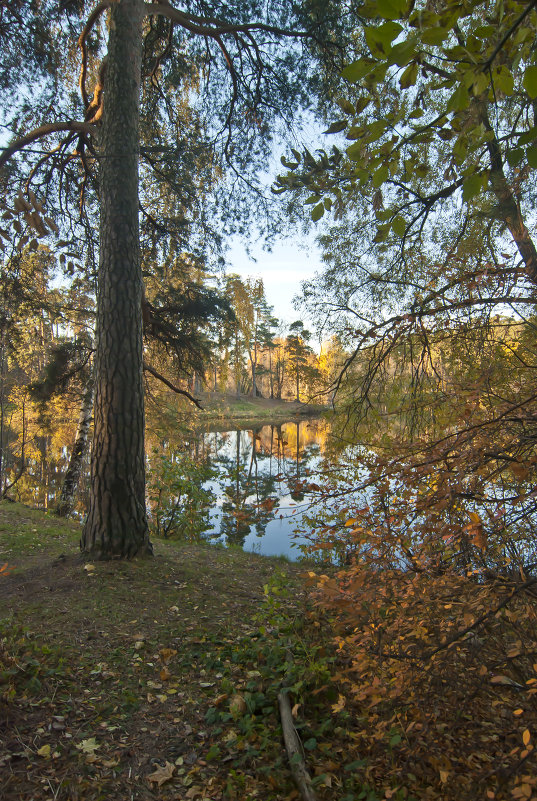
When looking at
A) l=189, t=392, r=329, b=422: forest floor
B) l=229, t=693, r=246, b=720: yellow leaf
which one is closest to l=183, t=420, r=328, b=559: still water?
l=229, t=693, r=246, b=720: yellow leaf

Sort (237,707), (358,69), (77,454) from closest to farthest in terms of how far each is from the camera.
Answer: (358,69) < (237,707) < (77,454)

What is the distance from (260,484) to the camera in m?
14.0

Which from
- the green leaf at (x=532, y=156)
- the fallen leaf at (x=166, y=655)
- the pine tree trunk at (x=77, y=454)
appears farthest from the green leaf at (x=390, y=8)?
the pine tree trunk at (x=77, y=454)

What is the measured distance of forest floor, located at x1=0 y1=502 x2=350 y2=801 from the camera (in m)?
2.06

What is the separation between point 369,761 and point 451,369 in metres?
2.72

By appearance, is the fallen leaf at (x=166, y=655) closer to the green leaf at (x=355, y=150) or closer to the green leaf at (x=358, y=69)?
the green leaf at (x=355, y=150)

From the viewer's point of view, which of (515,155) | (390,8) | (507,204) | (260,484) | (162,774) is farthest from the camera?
(260,484)

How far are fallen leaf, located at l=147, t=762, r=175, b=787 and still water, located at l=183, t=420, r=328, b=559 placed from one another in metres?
1.18

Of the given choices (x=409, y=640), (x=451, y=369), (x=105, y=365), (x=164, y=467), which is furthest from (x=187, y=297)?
(x=409, y=640)

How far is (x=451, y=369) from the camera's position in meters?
3.71

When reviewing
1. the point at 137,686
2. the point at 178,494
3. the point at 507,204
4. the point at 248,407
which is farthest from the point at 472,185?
the point at 248,407

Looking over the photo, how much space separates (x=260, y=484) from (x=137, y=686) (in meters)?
11.3

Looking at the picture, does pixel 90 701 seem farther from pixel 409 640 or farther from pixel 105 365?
pixel 105 365

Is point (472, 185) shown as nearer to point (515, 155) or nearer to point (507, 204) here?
point (515, 155)
